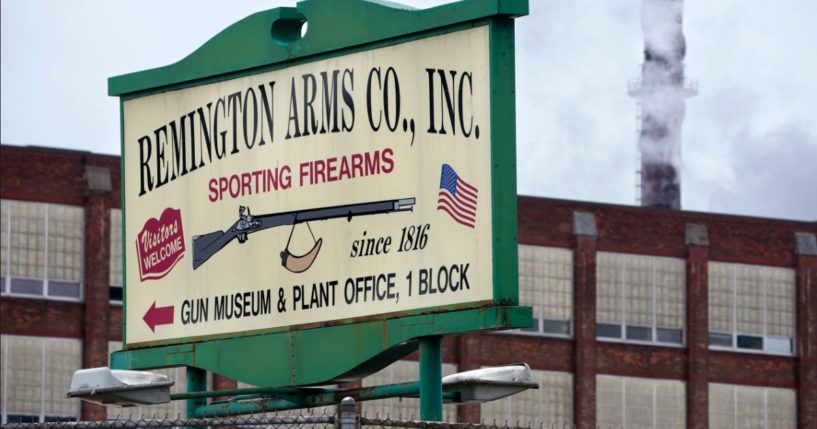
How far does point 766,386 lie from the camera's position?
6512 centimetres

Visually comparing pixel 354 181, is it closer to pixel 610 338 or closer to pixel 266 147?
pixel 266 147

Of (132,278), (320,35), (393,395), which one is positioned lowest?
(393,395)

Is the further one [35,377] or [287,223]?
[35,377]

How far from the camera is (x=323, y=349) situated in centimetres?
1950

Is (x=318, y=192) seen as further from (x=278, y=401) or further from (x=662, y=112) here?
(x=662, y=112)

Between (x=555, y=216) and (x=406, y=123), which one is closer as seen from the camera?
(x=406, y=123)

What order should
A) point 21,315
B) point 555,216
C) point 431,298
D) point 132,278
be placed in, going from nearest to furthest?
1. point 431,298
2. point 132,278
3. point 21,315
4. point 555,216

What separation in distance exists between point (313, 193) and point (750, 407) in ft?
153

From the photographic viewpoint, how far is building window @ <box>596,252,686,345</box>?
208ft

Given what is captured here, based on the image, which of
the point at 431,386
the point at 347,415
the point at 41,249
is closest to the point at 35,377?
the point at 41,249

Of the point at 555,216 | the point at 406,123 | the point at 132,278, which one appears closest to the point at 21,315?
the point at 555,216

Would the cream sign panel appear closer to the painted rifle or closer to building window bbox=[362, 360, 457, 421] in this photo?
the painted rifle

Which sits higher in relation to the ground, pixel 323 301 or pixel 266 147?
pixel 266 147

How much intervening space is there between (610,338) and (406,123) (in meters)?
45.0
